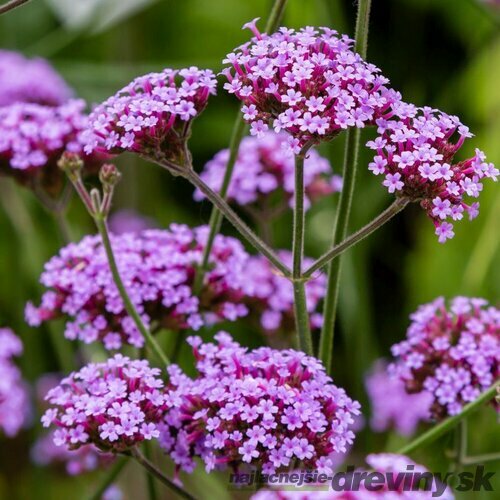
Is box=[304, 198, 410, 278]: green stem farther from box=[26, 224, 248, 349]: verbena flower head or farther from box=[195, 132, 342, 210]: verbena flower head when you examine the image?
box=[195, 132, 342, 210]: verbena flower head

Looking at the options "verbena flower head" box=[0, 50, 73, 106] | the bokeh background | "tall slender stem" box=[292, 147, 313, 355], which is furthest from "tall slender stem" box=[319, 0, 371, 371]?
"verbena flower head" box=[0, 50, 73, 106]

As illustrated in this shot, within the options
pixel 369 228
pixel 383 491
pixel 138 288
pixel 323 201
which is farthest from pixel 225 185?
pixel 323 201

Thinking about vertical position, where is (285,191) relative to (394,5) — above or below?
below

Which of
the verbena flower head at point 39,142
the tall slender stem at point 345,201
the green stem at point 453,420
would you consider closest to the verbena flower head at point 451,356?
the green stem at point 453,420

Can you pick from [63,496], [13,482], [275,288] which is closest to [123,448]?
[275,288]

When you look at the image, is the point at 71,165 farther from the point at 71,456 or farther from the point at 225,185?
the point at 71,456

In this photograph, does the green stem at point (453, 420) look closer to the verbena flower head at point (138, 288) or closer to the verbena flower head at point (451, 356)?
the verbena flower head at point (451, 356)

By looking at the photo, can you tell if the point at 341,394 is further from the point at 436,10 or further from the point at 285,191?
the point at 436,10
